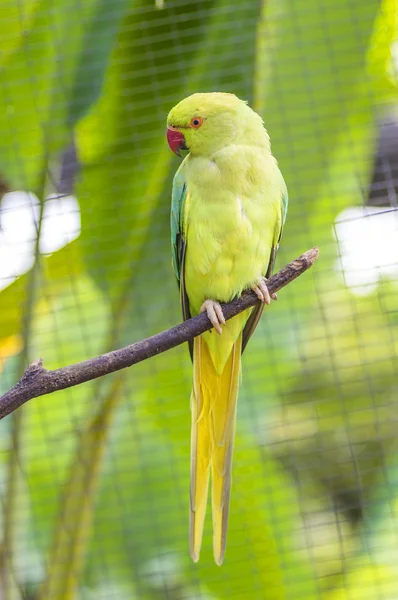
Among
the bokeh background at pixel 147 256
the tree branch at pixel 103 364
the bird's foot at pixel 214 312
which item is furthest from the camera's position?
the bokeh background at pixel 147 256

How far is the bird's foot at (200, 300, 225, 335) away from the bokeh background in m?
0.38

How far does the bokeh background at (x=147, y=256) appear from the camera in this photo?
1603mm

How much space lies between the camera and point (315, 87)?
1715 millimetres

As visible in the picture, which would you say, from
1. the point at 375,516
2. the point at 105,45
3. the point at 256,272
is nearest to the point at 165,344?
the point at 256,272

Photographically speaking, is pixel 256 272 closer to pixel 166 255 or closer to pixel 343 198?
pixel 166 255

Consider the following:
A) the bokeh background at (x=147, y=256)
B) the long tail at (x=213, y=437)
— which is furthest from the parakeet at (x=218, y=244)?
the bokeh background at (x=147, y=256)

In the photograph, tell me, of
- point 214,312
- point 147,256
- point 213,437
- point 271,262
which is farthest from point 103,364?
point 147,256

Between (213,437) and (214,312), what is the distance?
26cm

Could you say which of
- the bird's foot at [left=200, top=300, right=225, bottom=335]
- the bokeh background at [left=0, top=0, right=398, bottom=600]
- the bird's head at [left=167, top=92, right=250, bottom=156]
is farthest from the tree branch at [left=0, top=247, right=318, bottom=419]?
the bokeh background at [left=0, top=0, right=398, bottom=600]

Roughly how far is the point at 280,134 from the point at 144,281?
0.47 metres

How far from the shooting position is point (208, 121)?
1320mm

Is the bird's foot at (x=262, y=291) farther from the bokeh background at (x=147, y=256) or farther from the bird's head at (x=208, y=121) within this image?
the bokeh background at (x=147, y=256)

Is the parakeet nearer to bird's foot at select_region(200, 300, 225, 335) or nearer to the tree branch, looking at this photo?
bird's foot at select_region(200, 300, 225, 335)

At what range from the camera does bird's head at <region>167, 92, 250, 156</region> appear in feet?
4.32
